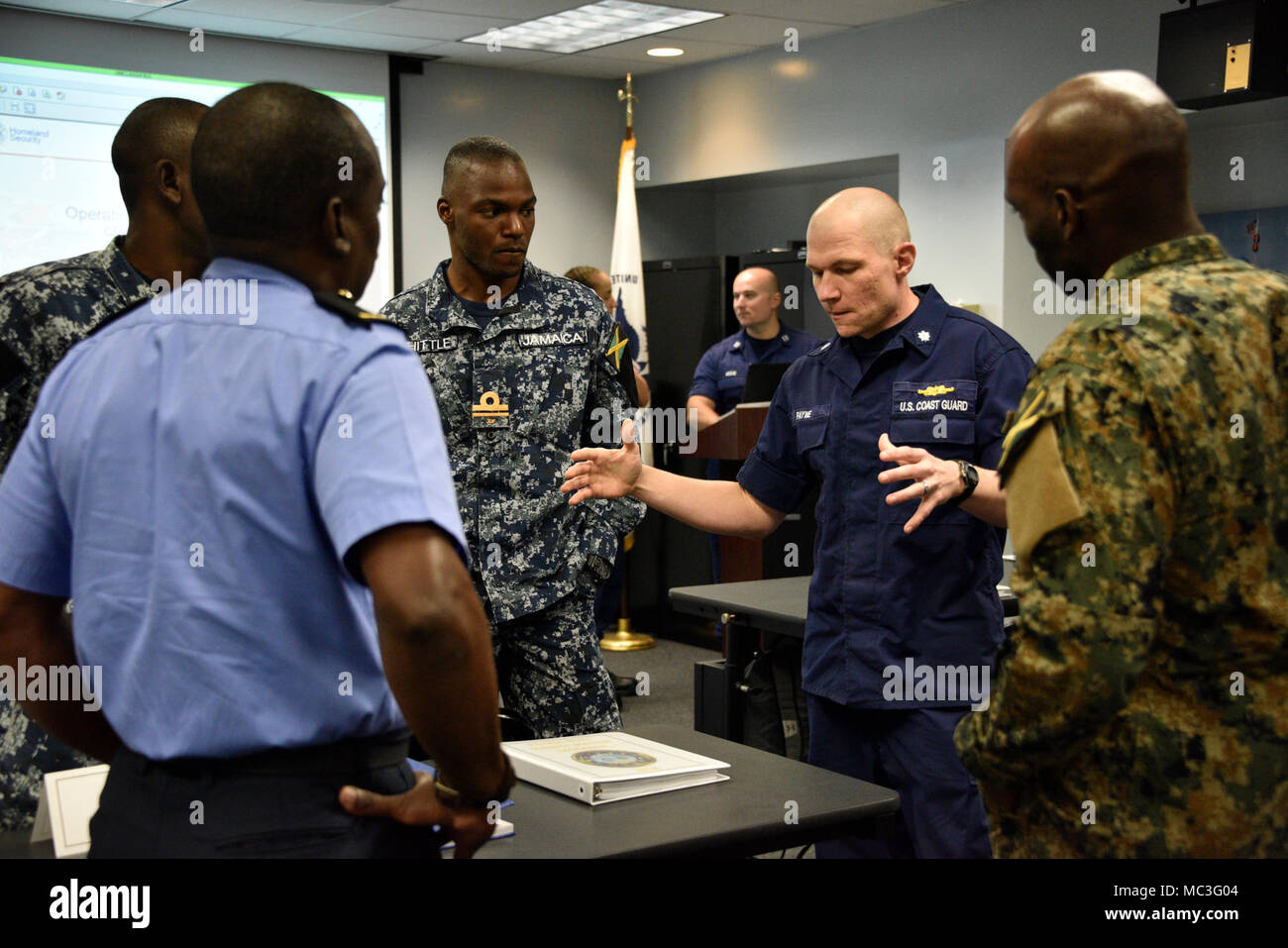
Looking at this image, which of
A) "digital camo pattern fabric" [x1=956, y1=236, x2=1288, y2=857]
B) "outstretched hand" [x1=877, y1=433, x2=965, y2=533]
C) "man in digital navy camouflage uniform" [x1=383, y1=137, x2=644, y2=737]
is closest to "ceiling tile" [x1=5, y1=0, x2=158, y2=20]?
"man in digital navy camouflage uniform" [x1=383, y1=137, x2=644, y2=737]

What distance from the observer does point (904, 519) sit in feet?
7.48

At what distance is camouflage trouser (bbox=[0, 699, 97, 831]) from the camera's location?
68.4 inches

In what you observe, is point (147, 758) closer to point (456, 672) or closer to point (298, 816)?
point (298, 816)

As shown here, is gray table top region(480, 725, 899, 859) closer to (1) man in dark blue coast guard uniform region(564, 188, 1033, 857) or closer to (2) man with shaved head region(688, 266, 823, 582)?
(1) man in dark blue coast guard uniform region(564, 188, 1033, 857)

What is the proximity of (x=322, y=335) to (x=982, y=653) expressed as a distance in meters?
1.52

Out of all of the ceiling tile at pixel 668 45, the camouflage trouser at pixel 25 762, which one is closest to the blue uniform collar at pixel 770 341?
the ceiling tile at pixel 668 45

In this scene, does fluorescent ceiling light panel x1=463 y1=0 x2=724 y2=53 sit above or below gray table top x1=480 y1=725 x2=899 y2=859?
above

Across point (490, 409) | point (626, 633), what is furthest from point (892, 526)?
point (626, 633)

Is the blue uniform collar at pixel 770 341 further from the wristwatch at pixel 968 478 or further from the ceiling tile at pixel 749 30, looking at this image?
the wristwatch at pixel 968 478

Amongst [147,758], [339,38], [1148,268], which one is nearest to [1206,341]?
[1148,268]

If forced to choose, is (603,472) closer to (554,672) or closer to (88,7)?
(554,672)

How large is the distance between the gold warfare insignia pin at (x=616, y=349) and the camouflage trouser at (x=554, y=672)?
495 millimetres

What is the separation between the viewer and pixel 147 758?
44.4 inches

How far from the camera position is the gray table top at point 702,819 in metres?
1.53
